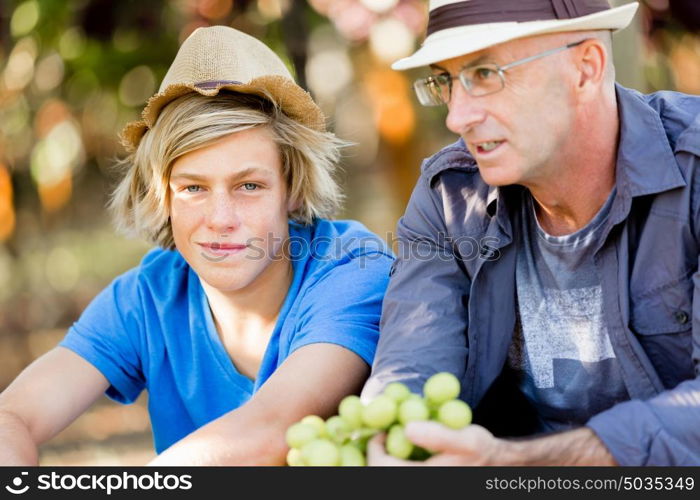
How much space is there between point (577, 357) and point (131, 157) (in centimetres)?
182

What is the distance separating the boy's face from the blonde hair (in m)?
0.05

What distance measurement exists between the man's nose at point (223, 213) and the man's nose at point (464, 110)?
2.85 ft

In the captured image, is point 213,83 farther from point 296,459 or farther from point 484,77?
point 296,459

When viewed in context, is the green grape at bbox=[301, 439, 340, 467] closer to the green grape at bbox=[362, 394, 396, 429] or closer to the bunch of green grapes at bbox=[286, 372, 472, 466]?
the bunch of green grapes at bbox=[286, 372, 472, 466]

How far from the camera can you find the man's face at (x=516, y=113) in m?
2.56

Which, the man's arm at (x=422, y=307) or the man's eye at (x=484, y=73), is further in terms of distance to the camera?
the man's arm at (x=422, y=307)

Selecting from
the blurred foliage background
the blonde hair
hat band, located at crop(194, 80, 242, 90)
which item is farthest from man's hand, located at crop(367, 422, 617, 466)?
the blurred foliage background

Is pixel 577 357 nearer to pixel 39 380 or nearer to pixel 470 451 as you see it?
pixel 470 451

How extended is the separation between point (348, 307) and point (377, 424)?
2.66ft

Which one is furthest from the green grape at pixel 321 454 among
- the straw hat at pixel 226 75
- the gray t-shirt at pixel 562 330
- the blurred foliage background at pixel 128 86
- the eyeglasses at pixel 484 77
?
the blurred foliage background at pixel 128 86

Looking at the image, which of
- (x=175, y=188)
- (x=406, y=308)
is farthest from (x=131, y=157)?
(x=406, y=308)

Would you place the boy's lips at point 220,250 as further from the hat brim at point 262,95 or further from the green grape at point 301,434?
the green grape at point 301,434

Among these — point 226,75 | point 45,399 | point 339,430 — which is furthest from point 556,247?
point 45,399

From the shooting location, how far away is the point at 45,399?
3217mm
